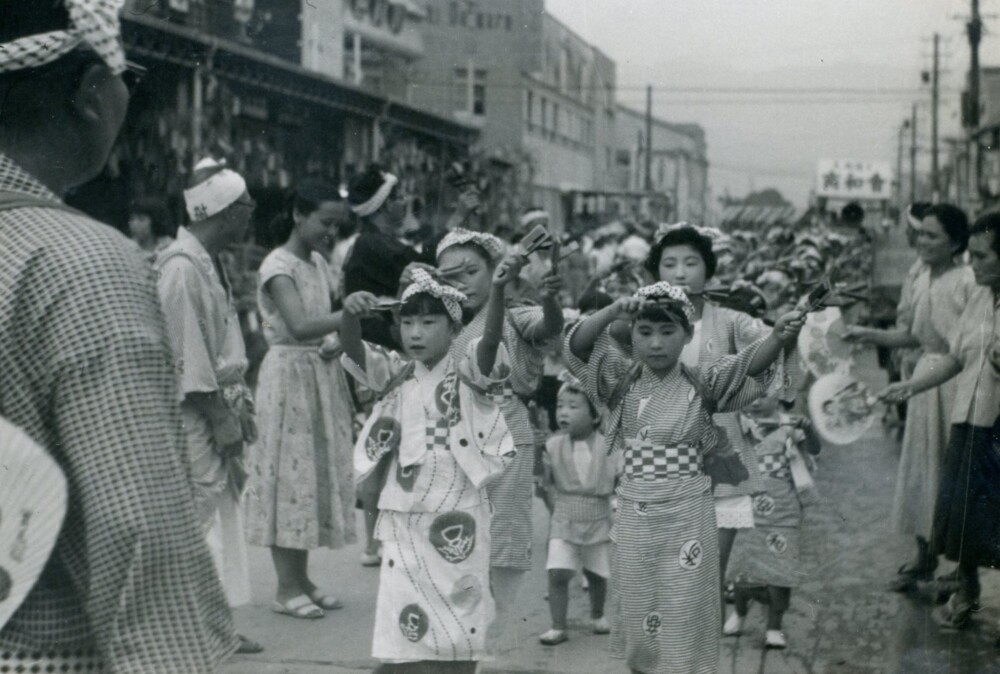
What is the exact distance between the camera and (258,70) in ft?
48.8

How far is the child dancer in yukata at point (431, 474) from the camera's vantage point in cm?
418

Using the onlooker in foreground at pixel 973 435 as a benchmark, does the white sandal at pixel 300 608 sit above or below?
below

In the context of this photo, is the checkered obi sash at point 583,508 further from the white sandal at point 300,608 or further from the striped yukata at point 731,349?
the white sandal at point 300,608

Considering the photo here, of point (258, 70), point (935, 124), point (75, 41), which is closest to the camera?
point (75, 41)

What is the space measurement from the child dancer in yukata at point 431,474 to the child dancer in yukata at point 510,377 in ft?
1.77

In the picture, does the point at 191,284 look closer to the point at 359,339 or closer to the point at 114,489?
the point at 359,339

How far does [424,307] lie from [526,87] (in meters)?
30.3

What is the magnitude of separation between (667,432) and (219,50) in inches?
424

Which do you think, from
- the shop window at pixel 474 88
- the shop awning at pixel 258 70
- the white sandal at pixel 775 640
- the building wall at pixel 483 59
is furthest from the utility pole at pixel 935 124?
the white sandal at pixel 775 640

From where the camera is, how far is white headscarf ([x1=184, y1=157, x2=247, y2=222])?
4.88m

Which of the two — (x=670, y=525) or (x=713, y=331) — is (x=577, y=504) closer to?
(x=713, y=331)

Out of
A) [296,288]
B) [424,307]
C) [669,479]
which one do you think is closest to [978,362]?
[669,479]

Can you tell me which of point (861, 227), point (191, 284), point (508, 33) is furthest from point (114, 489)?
point (508, 33)

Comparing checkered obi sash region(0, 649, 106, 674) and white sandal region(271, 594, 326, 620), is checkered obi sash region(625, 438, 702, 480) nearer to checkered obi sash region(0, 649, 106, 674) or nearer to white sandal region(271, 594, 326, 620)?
white sandal region(271, 594, 326, 620)
